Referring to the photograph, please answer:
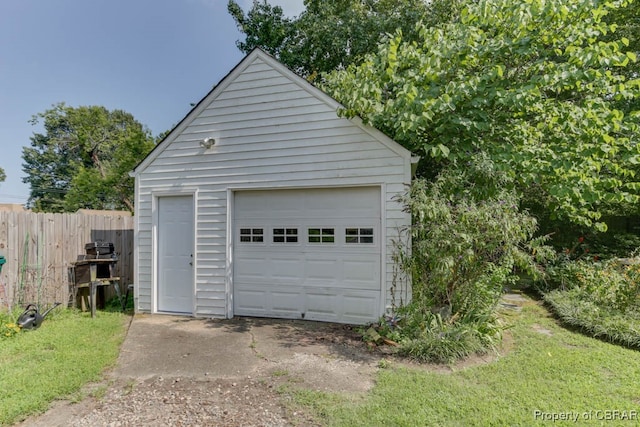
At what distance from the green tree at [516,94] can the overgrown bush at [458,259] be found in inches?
20.9

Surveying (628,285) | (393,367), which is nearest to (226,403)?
(393,367)

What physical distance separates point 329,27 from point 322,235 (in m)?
9.50

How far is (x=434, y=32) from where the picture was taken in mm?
5148

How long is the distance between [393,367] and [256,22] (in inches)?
545

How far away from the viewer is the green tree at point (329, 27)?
1103 centimetres

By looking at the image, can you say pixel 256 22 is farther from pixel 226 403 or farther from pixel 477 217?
pixel 226 403

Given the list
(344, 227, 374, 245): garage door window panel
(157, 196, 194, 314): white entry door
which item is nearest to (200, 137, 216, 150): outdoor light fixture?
(157, 196, 194, 314): white entry door

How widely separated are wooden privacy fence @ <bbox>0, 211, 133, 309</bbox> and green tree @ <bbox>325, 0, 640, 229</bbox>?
5823mm

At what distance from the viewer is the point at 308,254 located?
5691 millimetres

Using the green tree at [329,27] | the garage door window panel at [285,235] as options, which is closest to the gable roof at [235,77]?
the garage door window panel at [285,235]

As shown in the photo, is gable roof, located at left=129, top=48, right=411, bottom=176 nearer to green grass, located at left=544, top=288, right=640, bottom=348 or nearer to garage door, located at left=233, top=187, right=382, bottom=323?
garage door, located at left=233, top=187, right=382, bottom=323

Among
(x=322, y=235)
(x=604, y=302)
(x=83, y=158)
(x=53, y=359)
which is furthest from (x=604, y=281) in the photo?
(x=83, y=158)

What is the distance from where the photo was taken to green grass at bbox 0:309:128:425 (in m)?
3.07

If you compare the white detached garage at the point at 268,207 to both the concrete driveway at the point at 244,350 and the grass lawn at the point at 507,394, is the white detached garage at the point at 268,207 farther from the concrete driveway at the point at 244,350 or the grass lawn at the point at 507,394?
the grass lawn at the point at 507,394
